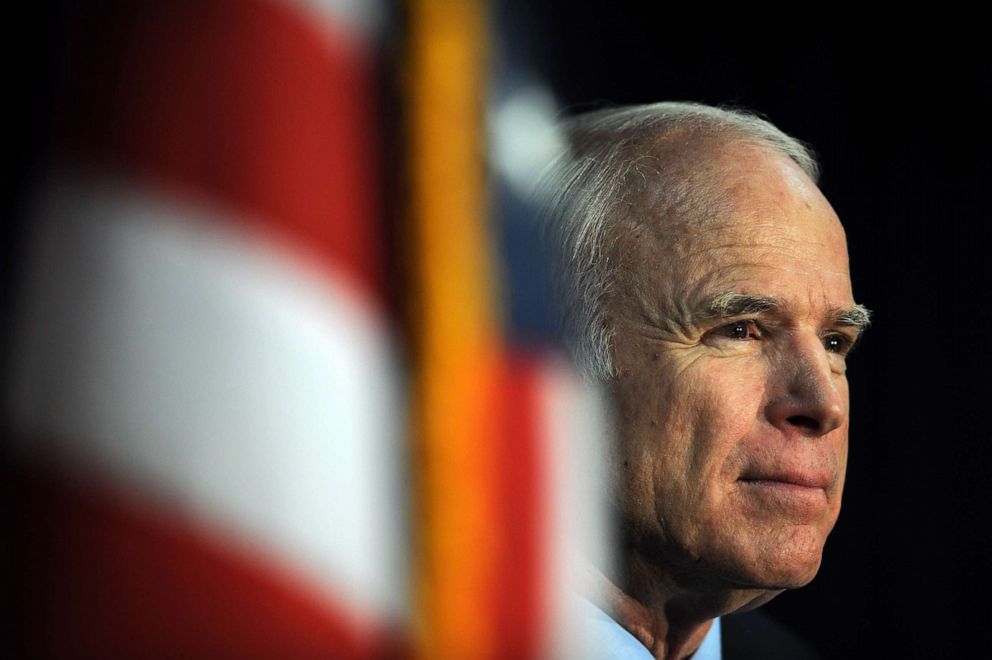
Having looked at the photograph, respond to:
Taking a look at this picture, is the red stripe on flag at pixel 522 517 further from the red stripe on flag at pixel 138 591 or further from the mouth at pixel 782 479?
the mouth at pixel 782 479

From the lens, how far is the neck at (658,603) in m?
1.22

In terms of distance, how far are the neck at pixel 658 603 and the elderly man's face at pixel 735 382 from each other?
39 millimetres

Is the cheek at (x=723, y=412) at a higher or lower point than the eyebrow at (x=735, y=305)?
lower

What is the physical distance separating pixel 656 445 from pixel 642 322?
0.15 metres

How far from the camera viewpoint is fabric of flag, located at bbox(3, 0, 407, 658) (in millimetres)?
580

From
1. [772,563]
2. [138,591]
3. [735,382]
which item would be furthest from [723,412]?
[138,591]

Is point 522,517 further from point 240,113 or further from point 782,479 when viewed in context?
point 782,479

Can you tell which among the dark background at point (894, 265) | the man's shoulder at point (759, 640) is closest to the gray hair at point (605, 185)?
the dark background at point (894, 265)

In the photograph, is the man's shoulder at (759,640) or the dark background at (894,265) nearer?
the man's shoulder at (759,640)

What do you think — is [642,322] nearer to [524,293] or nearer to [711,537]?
[711,537]

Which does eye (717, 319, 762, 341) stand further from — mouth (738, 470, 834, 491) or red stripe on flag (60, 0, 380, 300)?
red stripe on flag (60, 0, 380, 300)

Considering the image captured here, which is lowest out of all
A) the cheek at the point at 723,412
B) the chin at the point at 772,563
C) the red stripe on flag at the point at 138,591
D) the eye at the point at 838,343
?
the chin at the point at 772,563

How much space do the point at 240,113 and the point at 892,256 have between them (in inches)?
50.3

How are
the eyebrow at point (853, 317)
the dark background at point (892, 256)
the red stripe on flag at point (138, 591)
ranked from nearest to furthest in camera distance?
the red stripe on flag at point (138, 591) → the eyebrow at point (853, 317) → the dark background at point (892, 256)
